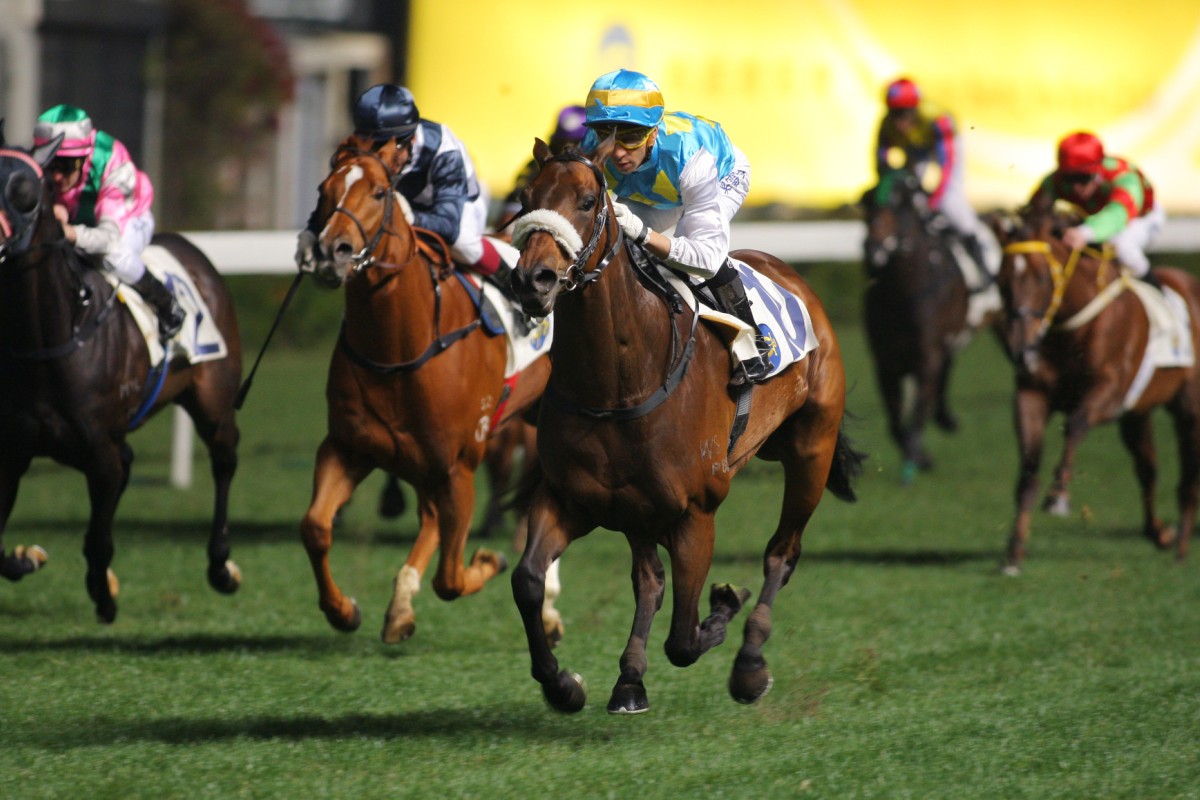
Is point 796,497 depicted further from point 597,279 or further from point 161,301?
point 161,301

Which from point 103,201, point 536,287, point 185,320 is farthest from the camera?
point 185,320

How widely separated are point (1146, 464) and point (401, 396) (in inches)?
153

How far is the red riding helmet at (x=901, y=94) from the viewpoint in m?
9.44

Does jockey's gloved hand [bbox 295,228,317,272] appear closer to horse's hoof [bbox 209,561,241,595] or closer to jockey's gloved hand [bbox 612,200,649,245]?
jockey's gloved hand [bbox 612,200,649,245]

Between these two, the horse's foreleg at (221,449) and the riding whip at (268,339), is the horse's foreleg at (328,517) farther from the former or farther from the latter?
the horse's foreleg at (221,449)

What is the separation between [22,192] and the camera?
4.86 metres

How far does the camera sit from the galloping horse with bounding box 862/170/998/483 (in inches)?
365

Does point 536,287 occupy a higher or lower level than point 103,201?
higher

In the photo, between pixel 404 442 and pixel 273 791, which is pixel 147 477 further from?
pixel 273 791

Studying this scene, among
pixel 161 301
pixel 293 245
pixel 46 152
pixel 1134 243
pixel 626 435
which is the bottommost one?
pixel 293 245

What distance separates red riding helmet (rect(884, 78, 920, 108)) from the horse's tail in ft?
15.3

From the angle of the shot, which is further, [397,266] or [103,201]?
[103,201]

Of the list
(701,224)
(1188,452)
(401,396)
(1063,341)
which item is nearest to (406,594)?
(401,396)

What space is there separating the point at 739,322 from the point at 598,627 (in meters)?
1.88
